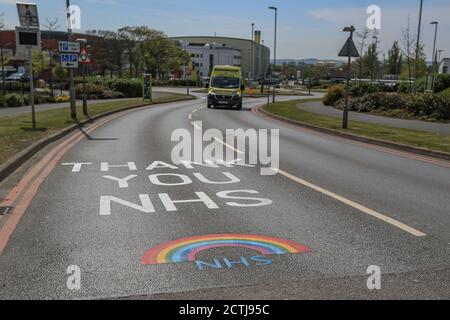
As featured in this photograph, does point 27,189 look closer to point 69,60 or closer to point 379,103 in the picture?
point 69,60

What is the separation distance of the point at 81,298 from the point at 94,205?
324 cm

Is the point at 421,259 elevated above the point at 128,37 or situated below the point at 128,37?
below

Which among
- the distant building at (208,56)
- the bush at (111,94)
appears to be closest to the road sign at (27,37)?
the bush at (111,94)

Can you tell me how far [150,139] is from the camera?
15.8 m

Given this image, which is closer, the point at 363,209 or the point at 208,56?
the point at 363,209

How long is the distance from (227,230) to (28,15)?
12714 mm

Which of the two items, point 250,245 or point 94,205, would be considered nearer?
point 250,245

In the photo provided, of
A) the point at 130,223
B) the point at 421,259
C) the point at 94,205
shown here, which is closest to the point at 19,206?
the point at 94,205

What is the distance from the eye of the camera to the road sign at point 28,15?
50.6 feet

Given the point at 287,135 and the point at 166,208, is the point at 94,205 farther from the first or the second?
the point at 287,135

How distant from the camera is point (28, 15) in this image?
1563 cm

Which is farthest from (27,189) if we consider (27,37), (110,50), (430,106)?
(110,50)

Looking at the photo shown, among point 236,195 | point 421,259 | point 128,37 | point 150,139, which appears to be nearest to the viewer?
point 421,259

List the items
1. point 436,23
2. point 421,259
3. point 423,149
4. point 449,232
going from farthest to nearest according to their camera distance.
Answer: point 436,23
point 423,149
point 449,232
point 421,259
